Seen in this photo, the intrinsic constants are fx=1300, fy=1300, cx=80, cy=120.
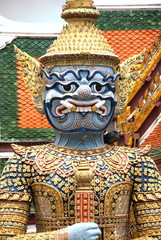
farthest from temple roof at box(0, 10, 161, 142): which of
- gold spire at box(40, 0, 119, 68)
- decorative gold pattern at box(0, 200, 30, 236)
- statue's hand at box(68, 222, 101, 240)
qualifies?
statue's hand at box(68, 222, 101, 240)

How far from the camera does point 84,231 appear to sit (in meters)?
13.6

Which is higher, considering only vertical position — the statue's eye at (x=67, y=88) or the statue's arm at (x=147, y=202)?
the statue's eye at (x=67, y=88)

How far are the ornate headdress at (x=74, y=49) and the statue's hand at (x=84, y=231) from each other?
1687 millimetres

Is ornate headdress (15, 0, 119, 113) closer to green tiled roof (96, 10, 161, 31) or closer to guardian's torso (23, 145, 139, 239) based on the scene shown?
guardian's torso (23, 145, 139, 239)

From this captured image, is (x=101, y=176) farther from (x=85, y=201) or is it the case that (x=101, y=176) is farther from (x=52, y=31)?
(x=52, y=31)

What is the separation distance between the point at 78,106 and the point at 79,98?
0.29 ft

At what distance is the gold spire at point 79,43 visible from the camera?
1440 centimetres

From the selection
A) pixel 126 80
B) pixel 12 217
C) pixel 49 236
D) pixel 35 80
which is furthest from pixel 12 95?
pixel 49 236

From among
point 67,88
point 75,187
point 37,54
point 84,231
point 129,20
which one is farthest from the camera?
point 129,20

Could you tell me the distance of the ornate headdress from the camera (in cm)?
1441

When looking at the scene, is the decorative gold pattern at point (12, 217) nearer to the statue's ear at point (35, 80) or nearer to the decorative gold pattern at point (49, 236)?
the decorative gold pattern at point (49, 236)

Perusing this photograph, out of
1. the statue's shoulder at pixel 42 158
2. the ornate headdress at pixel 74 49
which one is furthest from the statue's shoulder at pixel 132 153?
the ornate headdress at pixel 74 49

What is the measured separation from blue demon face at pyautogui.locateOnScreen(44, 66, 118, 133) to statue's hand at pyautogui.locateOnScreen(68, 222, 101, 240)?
1.19 m

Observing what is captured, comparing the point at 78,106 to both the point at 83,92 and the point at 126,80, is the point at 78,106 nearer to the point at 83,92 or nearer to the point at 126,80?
the point at 83,92
